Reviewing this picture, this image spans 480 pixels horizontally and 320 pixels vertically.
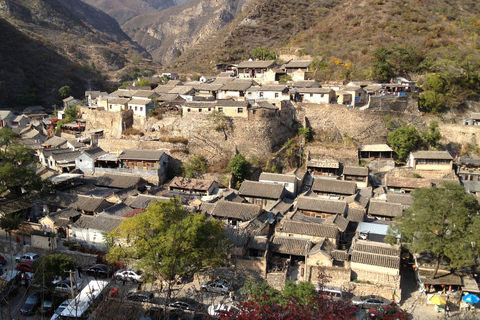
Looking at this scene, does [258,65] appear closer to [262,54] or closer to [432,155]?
[262,54]

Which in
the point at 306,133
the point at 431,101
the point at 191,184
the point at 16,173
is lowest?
the point at 191,184

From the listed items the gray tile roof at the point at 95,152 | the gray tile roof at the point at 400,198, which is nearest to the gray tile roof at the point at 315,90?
the gray tile roof at the point at 400,198

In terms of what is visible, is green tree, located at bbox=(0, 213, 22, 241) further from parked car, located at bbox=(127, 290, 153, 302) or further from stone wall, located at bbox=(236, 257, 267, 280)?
stone wall, located at bbox=(236, 257, 267, 280)

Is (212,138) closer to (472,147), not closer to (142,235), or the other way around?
(142,235)

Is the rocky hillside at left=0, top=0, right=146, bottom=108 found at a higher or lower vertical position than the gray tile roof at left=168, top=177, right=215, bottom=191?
higher

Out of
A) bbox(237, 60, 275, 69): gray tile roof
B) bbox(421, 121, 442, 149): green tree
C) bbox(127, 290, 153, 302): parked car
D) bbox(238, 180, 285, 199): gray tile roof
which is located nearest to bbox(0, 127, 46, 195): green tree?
bbox(127, 290, 153, 302): parked car

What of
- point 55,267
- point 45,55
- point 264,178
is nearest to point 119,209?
point 55,267
